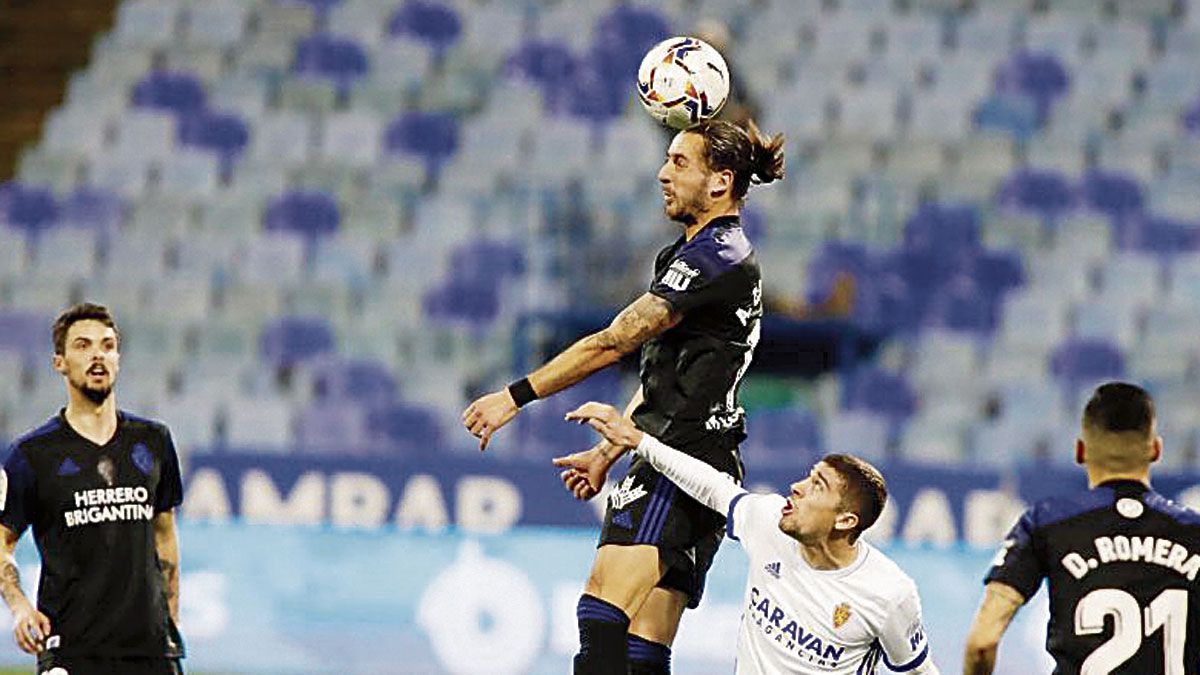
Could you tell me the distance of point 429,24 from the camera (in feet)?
49.3

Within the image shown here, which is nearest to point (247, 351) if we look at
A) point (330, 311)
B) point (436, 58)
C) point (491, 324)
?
point (330, 311)

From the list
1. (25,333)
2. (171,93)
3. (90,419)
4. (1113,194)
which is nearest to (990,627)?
(90,419)

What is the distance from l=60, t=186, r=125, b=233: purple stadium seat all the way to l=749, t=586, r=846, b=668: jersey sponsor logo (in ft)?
30.1

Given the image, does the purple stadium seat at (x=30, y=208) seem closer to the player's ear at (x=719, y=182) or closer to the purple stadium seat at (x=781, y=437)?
the purple stadium seat at (x=781, y=437)

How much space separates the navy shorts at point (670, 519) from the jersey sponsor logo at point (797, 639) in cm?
25

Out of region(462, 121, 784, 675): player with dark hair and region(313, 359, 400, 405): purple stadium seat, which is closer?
region(462, 121, 784, 675): player with dark hair

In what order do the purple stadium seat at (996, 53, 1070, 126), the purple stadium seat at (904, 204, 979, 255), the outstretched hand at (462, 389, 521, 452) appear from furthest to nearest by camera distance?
1. the purple stadium seat at (996, 53, 1070, 126)
2. the purple stadium seat at (904, 204, 979, 255)
3. the outstretched hand at (462, 389, 521, 452)

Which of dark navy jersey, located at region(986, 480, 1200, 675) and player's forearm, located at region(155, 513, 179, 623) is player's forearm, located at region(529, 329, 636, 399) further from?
player's forearm, located at region(155, 513, 179, 623)

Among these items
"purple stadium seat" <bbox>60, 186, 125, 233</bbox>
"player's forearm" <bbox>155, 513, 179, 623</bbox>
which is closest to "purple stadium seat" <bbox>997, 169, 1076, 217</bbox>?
"purple stadium seat" <bbox>60, 186, 125, 233</bbox>

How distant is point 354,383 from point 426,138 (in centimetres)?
Result: 239

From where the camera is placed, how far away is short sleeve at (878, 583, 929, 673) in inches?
216

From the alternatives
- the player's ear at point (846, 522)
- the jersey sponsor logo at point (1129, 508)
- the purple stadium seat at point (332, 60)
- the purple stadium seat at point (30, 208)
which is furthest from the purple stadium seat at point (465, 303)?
the jersey sponsor logo at point (1129, 508)

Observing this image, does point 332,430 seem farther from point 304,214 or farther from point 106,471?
point 106,471

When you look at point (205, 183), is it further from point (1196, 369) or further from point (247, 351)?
point (1196, 369)
